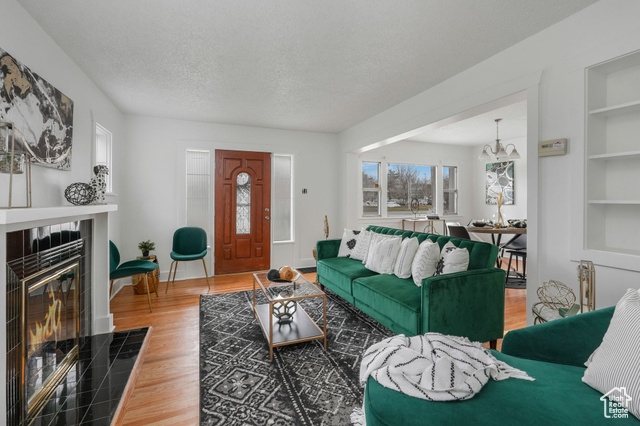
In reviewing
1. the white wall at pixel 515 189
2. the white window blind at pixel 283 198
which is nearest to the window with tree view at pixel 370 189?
the white window blind at pixel 283 198

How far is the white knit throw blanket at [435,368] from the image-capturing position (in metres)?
1.07

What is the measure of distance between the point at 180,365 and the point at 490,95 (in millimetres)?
3541

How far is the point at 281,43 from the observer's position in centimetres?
241

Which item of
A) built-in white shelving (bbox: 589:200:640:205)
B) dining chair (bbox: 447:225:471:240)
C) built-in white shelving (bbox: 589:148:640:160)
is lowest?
dining chair (bbox: 447:225:471:240)

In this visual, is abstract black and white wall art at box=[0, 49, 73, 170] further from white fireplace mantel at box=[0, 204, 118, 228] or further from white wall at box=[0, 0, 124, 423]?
white fireplace mantel at box=[0, 204, 118, 228]

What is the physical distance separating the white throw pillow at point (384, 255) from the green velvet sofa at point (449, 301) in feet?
0.86

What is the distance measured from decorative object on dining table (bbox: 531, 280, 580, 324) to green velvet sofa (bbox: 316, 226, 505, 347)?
10.5 inches

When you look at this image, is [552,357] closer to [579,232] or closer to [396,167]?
[579,232]

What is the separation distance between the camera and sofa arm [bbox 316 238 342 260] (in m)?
3.90

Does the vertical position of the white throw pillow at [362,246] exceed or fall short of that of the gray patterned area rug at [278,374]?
it exceeds it

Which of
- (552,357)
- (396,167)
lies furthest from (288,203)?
(552,357)

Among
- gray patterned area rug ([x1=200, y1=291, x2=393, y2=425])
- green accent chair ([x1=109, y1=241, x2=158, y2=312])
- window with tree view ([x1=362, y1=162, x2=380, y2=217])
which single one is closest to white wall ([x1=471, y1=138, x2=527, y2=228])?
window with tree view ([x1=362, y1=162, x2=380, y2=217])

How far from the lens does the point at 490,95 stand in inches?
104

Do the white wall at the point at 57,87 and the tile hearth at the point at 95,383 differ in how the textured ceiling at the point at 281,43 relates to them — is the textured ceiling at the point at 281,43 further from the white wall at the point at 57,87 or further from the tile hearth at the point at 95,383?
the tile hearth at the point at 95,383
